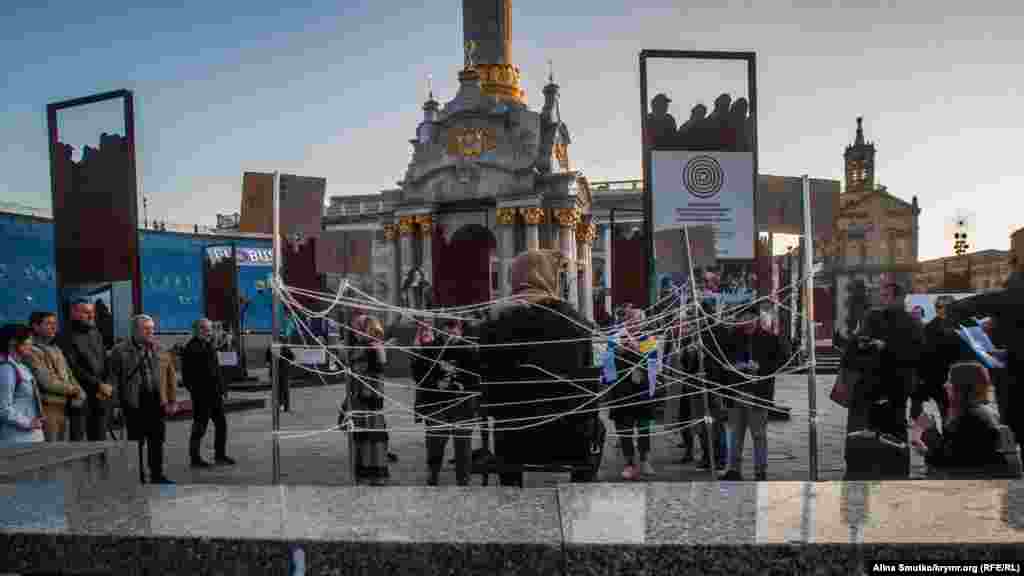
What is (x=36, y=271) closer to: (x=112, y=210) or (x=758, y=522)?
(x=112, y=210)

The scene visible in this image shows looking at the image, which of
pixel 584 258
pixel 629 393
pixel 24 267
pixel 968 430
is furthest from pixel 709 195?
pixel 24 267

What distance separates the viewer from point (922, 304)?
85.1 ft

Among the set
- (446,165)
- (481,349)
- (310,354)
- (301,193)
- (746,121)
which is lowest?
(310,354)

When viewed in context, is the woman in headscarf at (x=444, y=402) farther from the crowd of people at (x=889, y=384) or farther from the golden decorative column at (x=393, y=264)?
the golden decorative column at (x=393, y=264)

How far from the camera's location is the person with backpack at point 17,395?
17.8 ft

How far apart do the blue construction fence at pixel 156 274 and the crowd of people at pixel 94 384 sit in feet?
42.3

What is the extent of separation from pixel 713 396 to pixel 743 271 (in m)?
2.06

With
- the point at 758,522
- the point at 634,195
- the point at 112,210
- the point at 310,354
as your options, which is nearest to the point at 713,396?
the point at 758,522

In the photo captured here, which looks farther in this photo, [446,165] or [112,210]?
[446,165]

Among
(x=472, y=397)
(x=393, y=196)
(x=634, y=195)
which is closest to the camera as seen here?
(x=472, y=397)

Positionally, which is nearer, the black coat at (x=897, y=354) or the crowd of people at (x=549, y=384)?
the crowd of people at (x=549, y=384)

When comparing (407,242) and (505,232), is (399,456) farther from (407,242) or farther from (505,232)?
(407,242)

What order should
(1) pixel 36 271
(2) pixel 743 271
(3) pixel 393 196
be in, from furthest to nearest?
(3) pixel 393 196, (1) pixel 36 271, (2) pixel 743 271

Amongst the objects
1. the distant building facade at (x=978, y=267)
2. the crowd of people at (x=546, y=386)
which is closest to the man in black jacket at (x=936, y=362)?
the crowd of people at (x=546, y=386)
